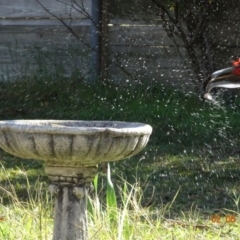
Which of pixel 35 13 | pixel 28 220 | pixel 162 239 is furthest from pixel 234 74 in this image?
pixel 35 13

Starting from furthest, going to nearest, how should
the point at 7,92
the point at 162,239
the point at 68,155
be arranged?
the point at 7,92 → the point at 162,239 → the point at 68,155

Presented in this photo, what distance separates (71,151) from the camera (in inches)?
153

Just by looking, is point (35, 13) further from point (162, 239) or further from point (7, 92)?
point (162, 239)

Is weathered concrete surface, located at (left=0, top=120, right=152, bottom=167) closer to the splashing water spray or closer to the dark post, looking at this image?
the splashing water spray

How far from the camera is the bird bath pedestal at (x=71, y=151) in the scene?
3.85m

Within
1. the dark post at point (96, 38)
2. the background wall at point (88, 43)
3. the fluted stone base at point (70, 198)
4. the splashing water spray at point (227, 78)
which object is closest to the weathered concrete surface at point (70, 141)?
the fluted stone base at point (70, 198)

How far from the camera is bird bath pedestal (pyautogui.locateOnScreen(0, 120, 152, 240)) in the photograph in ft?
12.6

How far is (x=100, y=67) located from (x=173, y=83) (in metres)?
0.93

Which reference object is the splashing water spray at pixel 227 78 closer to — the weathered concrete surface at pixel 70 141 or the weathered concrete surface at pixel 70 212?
the weathered concrete surface at pixel 70 141

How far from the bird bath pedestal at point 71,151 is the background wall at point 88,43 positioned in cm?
549

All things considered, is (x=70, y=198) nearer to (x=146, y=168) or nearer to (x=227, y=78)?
(x=227, y=78)

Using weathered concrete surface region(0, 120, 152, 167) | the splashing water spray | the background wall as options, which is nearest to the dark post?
the background wall

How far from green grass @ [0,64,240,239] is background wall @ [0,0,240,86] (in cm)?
29

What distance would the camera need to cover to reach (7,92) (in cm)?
982
